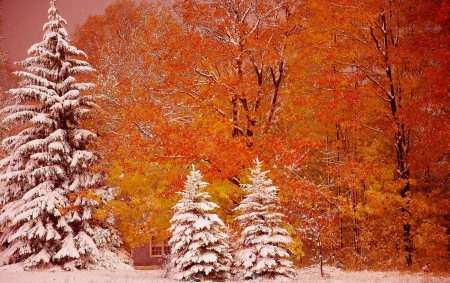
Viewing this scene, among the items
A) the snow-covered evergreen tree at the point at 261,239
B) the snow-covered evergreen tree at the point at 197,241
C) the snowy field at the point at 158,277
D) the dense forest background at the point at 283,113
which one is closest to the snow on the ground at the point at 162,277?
the snowy field at the point at 158,277

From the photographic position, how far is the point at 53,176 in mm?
20016

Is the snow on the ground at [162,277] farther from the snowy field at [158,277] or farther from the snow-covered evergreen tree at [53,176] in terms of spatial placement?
the snow-covered evergreen tree at [53,176]

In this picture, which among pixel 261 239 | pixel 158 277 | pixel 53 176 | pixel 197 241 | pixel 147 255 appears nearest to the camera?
pixel 261 239

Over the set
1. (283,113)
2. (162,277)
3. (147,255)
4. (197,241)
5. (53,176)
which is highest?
(283,113)

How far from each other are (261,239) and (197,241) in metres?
2.36

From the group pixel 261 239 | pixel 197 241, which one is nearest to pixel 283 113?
pixel 261 239

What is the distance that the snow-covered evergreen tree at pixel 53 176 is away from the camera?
63.5ft

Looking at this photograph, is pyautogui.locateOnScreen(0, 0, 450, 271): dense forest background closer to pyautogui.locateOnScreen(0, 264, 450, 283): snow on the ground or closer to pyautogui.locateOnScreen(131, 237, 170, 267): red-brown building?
pyautogui.locateOnScreen(0, 264, 450, 283): snow on the ground

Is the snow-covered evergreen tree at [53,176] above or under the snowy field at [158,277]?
above

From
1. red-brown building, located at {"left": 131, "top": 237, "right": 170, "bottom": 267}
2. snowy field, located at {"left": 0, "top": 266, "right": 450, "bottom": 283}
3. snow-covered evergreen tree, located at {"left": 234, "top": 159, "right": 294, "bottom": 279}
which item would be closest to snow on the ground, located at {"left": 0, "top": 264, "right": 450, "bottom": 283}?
snowy field, located at {"left": 0, "top": 266, "right": 450, "bottom": 283}

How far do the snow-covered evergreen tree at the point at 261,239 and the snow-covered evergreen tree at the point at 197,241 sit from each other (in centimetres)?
73

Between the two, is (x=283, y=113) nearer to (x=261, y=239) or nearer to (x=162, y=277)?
(x=261, y=239)

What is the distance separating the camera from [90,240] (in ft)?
65.4

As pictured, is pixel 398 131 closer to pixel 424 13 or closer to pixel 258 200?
pixel 424 13
